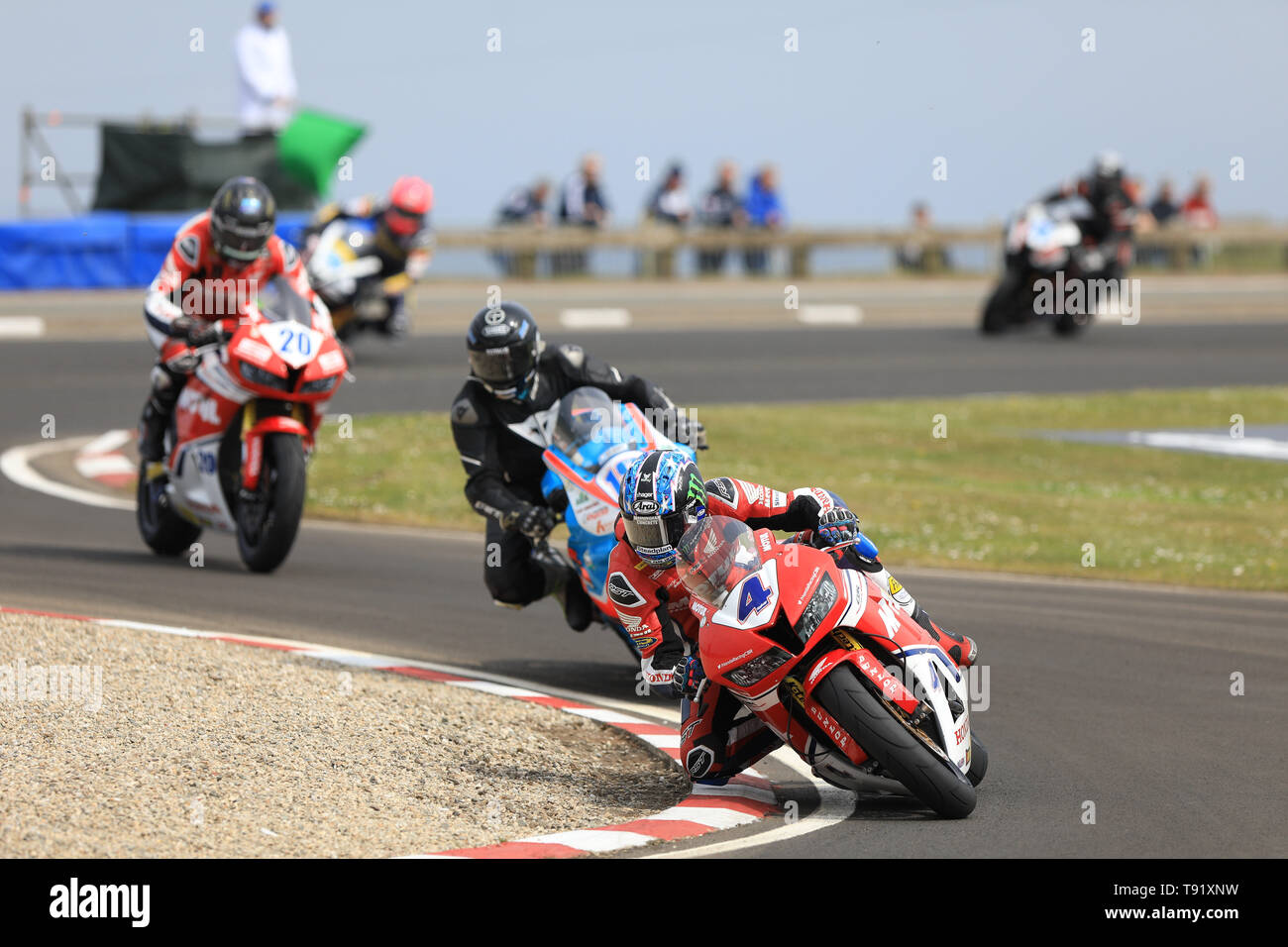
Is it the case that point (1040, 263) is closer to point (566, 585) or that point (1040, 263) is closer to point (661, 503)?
point (566, 585)

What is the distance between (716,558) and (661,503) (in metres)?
0.29

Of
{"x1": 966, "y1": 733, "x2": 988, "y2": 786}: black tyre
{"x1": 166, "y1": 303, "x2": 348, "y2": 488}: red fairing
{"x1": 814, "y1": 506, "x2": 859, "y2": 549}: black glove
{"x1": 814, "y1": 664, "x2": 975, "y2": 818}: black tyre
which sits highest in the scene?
{"x1": 166, "y1": 303, "x2": 348, "y2": 488}: red fairing

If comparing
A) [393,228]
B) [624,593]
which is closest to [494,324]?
[624,593]

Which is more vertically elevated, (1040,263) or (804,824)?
(1040,263)

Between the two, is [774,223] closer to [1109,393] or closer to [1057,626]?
[1109,393]

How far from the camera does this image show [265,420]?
1132 centimetres

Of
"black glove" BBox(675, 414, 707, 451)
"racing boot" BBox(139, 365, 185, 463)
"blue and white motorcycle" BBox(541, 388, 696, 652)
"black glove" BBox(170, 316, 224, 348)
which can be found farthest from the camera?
"racing boot" BBox(139, 365, 185, 463)

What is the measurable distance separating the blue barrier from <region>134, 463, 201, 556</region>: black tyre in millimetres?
10755

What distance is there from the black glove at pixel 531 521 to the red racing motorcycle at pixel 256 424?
2.52 metres

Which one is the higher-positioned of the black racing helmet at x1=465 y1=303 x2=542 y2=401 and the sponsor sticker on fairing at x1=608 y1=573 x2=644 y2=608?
the black racing helmet at x1=465 y1=303 x2=542 y2=401

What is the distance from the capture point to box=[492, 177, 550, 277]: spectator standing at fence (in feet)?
95.7

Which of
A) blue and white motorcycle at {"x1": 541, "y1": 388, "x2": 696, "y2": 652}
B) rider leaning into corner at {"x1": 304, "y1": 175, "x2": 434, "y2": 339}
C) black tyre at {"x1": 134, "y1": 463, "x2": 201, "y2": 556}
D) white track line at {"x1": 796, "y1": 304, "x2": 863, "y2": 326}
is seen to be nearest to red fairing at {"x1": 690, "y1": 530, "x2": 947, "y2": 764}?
blue and white motorcycle at {"x1": 541, "y1": 388, "x2": 696, "y2": 652}

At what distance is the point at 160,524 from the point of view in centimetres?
1224

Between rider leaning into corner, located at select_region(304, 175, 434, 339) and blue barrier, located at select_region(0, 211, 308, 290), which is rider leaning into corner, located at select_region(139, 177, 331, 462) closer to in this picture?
rider leaning into corner, located at select_region(304, 175, 434, 339)
